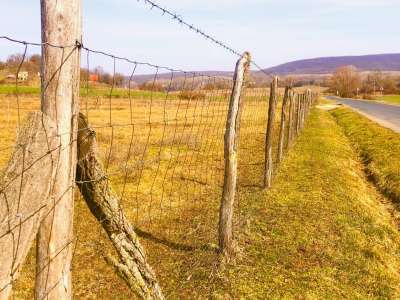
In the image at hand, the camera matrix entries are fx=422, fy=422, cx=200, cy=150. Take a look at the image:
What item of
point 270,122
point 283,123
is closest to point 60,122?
point 270,122

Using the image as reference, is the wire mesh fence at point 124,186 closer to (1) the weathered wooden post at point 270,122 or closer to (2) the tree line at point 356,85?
(1) the weathered wooden post at point 270,122

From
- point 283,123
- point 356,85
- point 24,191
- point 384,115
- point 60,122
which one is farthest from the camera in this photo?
point 356,85

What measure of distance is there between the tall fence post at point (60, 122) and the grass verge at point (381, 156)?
7678mm

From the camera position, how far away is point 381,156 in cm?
1235

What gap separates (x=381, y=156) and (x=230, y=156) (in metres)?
8.93

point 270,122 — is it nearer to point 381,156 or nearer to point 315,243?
point 315,243

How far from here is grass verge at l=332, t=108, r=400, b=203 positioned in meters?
9.37

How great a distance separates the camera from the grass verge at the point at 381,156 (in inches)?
369

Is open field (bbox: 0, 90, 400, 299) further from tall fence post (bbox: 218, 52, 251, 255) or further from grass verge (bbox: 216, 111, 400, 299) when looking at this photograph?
tall fence post (bbox: 218, 52, 251, 255)

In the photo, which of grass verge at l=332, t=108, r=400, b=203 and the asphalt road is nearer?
grass verge at l=332, t=108, r=400, b=203

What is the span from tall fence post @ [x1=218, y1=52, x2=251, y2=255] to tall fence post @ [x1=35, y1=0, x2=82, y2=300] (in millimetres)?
2903

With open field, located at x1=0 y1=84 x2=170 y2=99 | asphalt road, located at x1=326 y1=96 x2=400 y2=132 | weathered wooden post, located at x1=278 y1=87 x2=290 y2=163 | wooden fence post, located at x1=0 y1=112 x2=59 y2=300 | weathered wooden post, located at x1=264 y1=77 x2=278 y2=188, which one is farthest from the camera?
asphalt road, located at x1=326 y1=96 x2=400 y2=132

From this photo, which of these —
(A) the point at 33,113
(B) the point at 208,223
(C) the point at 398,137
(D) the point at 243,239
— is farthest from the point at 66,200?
(C) the point at 398,137

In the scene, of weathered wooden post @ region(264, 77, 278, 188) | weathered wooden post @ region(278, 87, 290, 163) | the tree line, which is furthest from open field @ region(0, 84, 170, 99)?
the tree line
